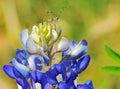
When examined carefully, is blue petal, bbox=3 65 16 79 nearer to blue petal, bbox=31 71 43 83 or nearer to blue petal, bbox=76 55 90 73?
blue petal, bbox=31 71 43 83

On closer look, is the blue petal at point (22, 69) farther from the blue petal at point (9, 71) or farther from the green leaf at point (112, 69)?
the green leaf at point (112, 69)

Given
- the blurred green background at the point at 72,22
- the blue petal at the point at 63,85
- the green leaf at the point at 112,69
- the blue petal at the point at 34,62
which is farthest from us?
the blurred green background at the point at 72,22

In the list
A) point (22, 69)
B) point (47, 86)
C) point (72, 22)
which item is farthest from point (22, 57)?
point (72, 22)

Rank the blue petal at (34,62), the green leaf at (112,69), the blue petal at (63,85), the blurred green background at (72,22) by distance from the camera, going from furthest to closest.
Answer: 1. the blurred green background at (72,22)
2. the green leaf at (112,69)
3. the blue petal at (34,62)
4. the blue petal at (63,85)

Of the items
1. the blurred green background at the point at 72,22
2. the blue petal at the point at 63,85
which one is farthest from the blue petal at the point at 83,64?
the blurred green background at the point at 72,22

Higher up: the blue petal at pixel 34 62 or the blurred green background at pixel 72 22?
the blurred green background at pixel 72 22

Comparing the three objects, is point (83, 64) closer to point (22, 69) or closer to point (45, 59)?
point (45, 59)

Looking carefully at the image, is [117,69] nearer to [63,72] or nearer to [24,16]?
[63,72]
